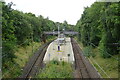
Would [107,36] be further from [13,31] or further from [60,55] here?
[13,31]

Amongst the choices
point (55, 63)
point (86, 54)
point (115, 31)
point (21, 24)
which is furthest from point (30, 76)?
point (21, 24)

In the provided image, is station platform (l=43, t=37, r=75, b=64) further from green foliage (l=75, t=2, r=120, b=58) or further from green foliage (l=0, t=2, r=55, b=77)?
green foliage (l=0, t=2, r=55, b=77)

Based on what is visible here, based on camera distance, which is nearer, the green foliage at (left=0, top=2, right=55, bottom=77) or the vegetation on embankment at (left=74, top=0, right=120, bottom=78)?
the vegetation on embankment at (left=74, top=0, right=120, bottom=78)

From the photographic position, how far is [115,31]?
11.2m

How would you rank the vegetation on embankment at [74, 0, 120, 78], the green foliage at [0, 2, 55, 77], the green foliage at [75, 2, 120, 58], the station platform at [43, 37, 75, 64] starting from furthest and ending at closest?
the station platform at [43, 37, 75, 64]
the green foliage at [0, 2, 55, 77]
the vegetation on embankment at [74, 0, 120, 78]
the green foliage at [75, 2, 120, 58]

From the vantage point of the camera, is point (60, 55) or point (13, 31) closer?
point (60, 55)

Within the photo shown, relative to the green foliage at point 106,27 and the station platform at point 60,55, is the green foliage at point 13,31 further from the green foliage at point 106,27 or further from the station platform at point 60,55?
the green foliage at point 106,27

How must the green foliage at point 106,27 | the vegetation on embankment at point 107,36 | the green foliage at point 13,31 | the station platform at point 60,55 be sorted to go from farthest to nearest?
the station platform at point 60,55, the green foliage at point 13,31, the vegetation on embankment at point 107,36, the green foliage at point 106,27

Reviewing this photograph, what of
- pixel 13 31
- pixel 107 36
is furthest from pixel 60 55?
pixel 107 36

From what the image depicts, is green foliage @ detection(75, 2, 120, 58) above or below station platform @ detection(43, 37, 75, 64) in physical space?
above

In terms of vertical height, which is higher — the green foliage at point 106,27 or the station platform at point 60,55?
the green foliage at point 106,27

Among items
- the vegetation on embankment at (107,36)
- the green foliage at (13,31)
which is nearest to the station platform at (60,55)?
the vegetation on embankment at (107,36)

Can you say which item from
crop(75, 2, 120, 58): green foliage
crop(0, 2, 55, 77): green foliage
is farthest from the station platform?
crop(0, 2, 55, 77): green foliage

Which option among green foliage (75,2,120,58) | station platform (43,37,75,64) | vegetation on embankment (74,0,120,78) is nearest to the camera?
green foliage (75,2,120,58)
